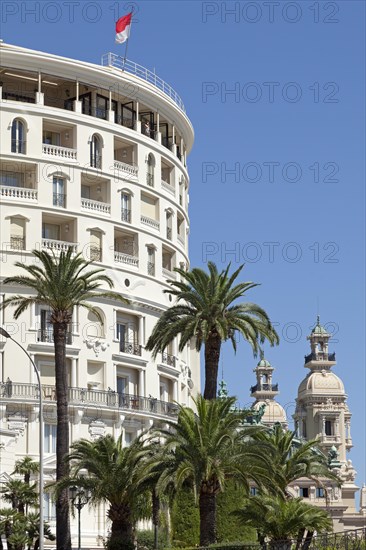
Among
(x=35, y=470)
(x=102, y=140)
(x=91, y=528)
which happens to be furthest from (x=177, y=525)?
(x=102, y=140)

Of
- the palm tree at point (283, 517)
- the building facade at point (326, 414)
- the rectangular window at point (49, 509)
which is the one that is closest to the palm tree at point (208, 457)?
the palm tree at point (283, 517)

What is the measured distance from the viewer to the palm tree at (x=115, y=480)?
50250mm

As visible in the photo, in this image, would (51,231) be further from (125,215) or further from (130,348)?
(130,348)

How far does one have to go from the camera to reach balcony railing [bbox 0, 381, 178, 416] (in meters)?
66.3

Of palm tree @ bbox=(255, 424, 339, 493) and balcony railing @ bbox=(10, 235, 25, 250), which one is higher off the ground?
balcony railing @ bbox=(10, 235, 25, 250)

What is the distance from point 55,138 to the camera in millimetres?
73688

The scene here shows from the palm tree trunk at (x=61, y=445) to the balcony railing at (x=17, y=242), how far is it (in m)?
16.2

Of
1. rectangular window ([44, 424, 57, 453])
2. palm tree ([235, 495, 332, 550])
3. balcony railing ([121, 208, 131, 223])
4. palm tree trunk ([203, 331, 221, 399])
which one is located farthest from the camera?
balcony railing ([121, 208, 131, 223])

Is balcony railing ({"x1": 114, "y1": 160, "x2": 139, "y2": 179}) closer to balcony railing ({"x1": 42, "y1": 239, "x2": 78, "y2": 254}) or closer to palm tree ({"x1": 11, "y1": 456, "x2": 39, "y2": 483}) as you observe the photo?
balcony railing ({"x1": 42, "y1": 239, "x2": 78, "y2": 254})

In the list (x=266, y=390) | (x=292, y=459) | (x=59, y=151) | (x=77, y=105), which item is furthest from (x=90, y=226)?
(x=266, y=390)

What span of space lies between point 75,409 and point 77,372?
8.09 feet

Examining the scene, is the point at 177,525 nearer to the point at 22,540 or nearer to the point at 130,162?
the point at 22,540

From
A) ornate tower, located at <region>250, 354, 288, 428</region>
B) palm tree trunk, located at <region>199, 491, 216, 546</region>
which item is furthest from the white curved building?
ornate tower, located at <region>250, 354, 288, 428</region>

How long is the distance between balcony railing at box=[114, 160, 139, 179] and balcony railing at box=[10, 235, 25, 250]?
335 inches
